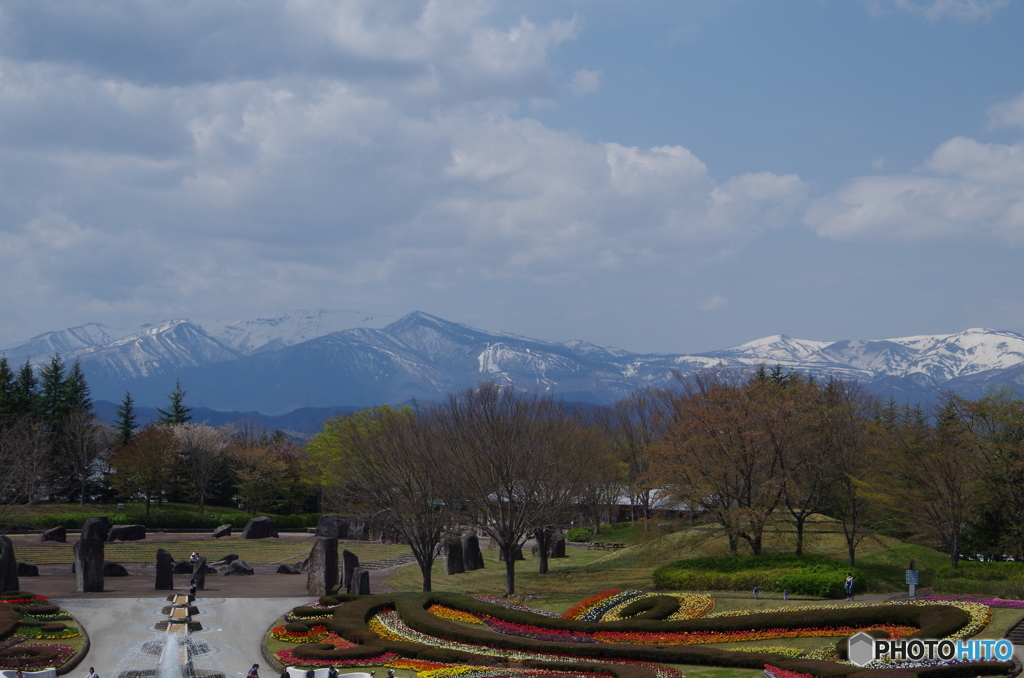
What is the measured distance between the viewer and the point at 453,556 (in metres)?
48.6

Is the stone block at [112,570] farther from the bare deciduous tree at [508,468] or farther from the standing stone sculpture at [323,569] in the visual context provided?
the bare deciduous tree at [508,468]

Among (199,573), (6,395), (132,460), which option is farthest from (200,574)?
(6,395)

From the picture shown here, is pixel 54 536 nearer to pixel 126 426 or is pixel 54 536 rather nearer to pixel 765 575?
pixel 126 426

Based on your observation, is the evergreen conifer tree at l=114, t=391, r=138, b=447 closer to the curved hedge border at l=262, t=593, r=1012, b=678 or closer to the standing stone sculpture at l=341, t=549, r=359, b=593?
the standing stone sculpture at l=341, t=549, r=359, b=593

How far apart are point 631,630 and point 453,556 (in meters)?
21.6

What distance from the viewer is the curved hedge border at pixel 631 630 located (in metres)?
22.1

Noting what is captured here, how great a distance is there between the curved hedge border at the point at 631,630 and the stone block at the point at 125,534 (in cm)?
3512

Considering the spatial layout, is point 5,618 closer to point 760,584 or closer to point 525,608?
point 525,608

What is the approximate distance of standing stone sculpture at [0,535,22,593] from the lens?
1340 inches

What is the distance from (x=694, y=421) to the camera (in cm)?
4300

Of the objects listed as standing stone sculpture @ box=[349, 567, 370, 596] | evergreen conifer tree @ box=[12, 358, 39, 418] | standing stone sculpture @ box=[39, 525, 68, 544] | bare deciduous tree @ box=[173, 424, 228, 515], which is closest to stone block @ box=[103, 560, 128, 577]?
standing stone sculpture @ box=[349, 567, 370, 596]

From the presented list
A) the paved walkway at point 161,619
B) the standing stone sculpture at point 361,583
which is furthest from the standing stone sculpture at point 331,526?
the paved walkway at point 161,619

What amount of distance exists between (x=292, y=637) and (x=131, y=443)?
59625 mm

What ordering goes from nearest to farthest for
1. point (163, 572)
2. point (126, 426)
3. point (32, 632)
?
point (32, 632) < point (163, 572) < point (126, 426)
